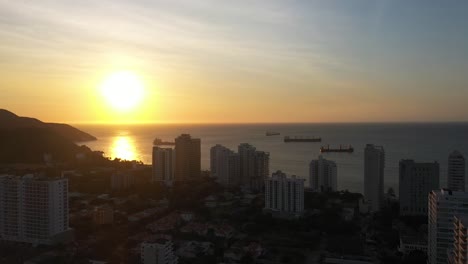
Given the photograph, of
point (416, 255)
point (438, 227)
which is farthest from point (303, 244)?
point (438, 227)

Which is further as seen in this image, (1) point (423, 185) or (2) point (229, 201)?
(2) point (229, 201)

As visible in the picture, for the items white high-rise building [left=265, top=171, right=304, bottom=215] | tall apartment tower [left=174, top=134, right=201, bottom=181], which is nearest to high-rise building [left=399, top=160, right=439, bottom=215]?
white high-rise building [left=265, top=171, right=304, bottom=215]

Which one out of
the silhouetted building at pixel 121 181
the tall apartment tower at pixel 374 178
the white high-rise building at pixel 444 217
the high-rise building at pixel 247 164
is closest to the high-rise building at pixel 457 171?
the tall apartment tower at pixel 374 178

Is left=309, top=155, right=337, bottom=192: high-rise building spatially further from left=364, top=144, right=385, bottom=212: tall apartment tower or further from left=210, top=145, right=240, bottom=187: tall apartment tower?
left=210, top=145, right=240, bottom=187: tall apartment tower

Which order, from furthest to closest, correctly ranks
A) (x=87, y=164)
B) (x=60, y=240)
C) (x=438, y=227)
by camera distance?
(x=87, y=164) < (x=60, y=240) < (x=438, y=227)

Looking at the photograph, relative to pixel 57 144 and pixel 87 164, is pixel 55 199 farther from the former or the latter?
pixel 57 144

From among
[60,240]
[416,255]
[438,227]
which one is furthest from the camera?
[60,240]
